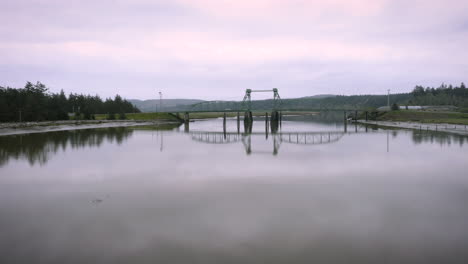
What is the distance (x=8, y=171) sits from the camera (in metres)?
28.5

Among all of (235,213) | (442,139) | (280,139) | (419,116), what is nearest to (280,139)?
(280,139)

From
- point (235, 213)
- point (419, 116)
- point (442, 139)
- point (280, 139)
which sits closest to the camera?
point (235, 213)

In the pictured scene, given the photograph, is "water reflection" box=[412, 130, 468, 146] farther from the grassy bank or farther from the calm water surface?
the grassy bank

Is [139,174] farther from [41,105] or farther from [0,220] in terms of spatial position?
[41,105]

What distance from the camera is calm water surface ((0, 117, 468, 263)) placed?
12.3 meters

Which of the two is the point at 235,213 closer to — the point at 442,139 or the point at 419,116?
the point at 442,139

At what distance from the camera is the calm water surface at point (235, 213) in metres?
12.3

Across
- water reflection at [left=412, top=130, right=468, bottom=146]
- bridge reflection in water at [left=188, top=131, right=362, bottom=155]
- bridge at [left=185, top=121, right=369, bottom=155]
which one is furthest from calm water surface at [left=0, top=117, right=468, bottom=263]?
bridge reflection in water at [left=188, top=131, right=362, bottom=155]

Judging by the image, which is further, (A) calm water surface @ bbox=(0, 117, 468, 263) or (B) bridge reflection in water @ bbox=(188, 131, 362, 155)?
(B) bridge reflection in water @ bbox=(188, 131, 362, 155)

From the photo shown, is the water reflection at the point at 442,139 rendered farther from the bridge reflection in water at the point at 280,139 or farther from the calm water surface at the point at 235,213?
the calm water surface at the point at 235,213

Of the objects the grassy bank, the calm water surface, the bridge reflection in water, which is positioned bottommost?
the calm water surface

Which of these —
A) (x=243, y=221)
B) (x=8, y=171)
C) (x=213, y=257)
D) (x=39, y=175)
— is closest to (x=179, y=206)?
(x=243, y=221)

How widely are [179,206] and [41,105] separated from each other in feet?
373

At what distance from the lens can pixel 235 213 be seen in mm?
16812
